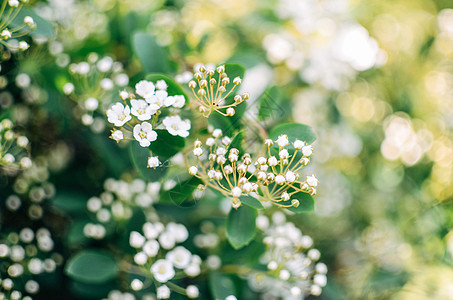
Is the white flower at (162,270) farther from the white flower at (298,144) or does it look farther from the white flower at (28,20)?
the white flower at (28,20)

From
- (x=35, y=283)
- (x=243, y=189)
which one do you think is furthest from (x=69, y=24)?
(x=243, y=189)

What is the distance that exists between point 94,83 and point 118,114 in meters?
0.40

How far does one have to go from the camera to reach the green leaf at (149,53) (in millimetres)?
998

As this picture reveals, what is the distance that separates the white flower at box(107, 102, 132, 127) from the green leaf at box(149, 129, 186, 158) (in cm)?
8

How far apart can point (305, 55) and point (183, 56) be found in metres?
0.58

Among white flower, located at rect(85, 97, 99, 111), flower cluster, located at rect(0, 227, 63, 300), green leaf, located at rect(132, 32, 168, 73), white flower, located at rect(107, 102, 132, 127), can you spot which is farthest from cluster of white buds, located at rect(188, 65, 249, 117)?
flower cluster, located at rect(0, 227, 63, 300)

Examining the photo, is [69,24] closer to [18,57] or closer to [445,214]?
[18,57]

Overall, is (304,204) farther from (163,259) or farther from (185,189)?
(163,259)

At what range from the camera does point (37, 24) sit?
948 millimetres

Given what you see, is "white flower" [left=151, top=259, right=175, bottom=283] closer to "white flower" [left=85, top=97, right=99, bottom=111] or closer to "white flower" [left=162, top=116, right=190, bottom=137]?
"white flower" [left=162, top=116, right=190, bottom=137]

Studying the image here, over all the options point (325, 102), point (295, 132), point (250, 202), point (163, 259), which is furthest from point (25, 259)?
point (325, 102)

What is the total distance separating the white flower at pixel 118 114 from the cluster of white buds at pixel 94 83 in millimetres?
279

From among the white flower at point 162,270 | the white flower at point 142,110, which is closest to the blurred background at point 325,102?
the white flower at point 142,110

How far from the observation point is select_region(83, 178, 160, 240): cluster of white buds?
115 centimetres
